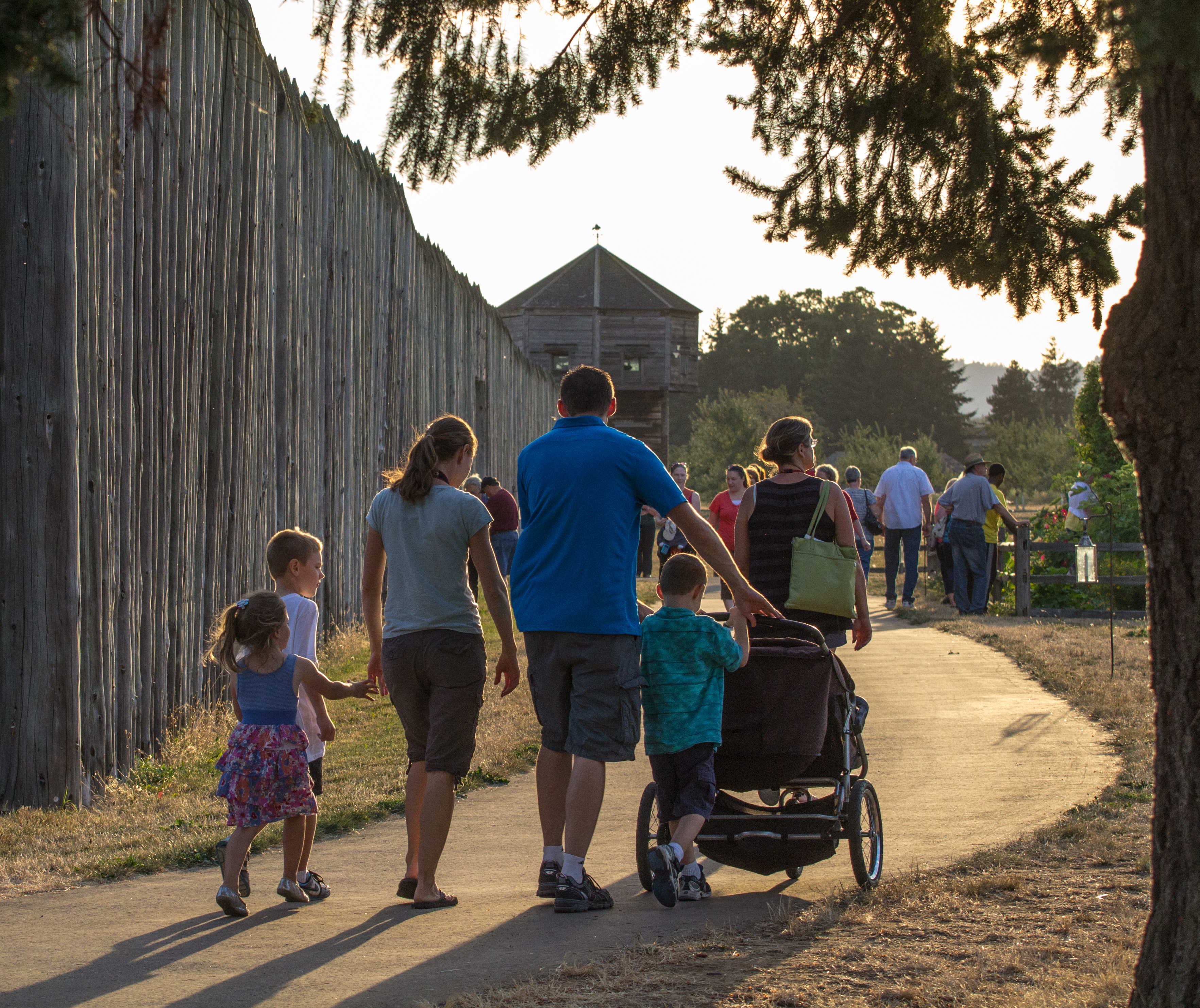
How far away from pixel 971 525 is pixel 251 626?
12309 mm

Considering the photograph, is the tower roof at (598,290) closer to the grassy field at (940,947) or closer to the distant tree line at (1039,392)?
the grassy field at (940,947)

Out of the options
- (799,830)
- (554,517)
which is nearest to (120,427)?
(554,517)

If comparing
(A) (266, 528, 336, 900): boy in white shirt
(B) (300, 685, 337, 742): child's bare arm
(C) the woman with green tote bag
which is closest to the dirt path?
(A) (266, 528, 336, 900): boy in white shirt

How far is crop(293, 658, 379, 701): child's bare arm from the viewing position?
16.5 ft

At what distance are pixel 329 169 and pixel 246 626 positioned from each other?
7727 millimetres

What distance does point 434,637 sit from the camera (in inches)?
199

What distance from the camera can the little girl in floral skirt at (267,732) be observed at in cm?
489

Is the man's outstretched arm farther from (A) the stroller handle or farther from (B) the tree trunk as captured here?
(B) the tree trunk

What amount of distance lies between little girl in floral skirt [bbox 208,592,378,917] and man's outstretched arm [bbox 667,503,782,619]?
1.39 meters

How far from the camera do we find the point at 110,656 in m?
6.87

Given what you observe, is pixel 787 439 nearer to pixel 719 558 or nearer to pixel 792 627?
pixel 792 627

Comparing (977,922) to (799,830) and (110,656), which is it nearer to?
(799,830)

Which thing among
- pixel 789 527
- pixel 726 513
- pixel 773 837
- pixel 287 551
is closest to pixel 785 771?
pixel 773 837

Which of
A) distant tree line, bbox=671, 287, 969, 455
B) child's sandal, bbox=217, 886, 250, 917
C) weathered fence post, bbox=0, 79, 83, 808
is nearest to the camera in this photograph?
child's sandal, bbox=217, 886, 250, 917
